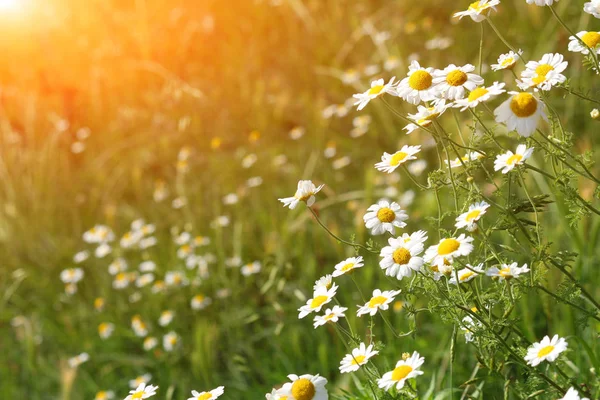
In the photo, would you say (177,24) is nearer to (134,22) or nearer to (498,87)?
(134,22)

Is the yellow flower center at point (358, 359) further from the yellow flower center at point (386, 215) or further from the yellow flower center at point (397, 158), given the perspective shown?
the yellow flower center at point (397, 158)

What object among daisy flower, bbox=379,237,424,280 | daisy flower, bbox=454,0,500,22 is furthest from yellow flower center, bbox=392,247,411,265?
daisy flower, bbox=454,0,500,22

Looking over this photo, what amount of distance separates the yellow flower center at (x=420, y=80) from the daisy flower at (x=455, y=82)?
2 centimetres

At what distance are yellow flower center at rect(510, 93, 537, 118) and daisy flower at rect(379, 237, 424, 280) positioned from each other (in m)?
0.31

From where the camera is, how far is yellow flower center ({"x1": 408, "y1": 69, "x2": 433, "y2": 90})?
1.43 meters

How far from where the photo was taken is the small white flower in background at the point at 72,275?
3403mm

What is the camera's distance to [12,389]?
118 inches

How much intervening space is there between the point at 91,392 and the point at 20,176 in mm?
1795

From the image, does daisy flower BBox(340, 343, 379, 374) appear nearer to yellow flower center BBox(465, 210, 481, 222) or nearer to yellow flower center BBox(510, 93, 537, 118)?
yellow flower center BBox(465, 210, 481, 222)

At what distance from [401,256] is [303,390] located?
32 cm

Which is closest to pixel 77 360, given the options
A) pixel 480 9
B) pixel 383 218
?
pixel 383 218

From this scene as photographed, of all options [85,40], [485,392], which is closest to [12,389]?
[485,392]

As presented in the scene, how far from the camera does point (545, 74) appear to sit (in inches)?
55.6

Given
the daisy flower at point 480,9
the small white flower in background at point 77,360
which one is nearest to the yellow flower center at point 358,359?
the daisy flower at point 480,9
